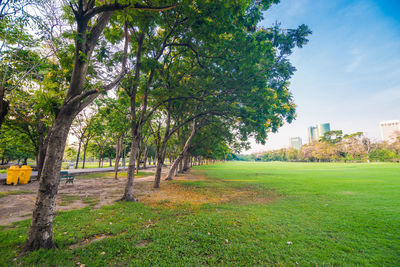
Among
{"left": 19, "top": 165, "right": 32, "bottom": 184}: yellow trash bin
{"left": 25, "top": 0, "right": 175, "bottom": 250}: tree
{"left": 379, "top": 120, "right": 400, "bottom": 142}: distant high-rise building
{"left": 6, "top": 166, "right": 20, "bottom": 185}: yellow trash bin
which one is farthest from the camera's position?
{"left": 379, "top": 120, "right": 400, "bottom": 142}: distant high-rise building

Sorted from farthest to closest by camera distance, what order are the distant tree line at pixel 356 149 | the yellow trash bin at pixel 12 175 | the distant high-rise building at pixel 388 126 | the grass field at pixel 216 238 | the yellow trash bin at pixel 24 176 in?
the distant high-rise building at pixel 388 126 → the distant tree line at pixel 356 149 → the yellow trash bin at pixel 24 176 → the yellow trash bin at pixel 12 175 → the grass field at pixel 216 238

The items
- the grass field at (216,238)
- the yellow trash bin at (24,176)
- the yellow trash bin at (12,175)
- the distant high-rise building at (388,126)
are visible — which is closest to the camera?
the grass field at (216,238)

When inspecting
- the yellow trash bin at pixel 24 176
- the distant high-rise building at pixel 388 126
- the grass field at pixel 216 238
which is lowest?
the grass field at pixel 216 238

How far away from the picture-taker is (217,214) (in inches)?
274

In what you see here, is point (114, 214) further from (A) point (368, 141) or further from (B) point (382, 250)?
(A) point (368, 141)

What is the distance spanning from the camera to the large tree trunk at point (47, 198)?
3.87 meters

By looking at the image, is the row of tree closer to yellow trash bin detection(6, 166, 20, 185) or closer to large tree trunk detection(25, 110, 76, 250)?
large tree trunk detection(25, 110, 76, 250)

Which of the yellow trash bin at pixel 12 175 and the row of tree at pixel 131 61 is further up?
the row of tree at pixel 131 61

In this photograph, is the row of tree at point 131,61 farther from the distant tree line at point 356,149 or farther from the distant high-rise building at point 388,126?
the distant high-rise building at point 388,126

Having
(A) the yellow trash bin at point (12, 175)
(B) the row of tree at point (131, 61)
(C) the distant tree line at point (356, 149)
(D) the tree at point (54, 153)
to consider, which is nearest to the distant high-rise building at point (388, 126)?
(C) the distant tree line at point (356, 149)

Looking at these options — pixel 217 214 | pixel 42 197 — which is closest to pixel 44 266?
pixel 42 197

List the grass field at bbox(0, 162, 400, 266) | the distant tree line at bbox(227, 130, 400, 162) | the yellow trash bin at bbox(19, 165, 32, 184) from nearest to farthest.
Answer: the grass field at bbox(0, 162, 400, 266) < the yellow trash bin at bbox(19, 165, 32, 184) < the distant tree line at bbox(227, 130, 400, 162)

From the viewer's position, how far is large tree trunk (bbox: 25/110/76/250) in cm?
387

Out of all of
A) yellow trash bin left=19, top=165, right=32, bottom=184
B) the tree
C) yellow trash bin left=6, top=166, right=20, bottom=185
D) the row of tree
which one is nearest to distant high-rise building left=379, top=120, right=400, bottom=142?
the row of tree
